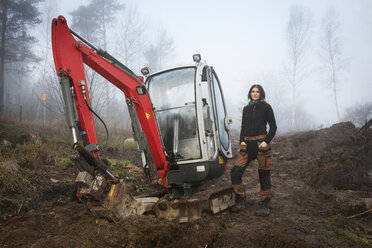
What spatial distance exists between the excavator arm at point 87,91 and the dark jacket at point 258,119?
4.75 feet

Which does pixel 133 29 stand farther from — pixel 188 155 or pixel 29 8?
pixel 188 155

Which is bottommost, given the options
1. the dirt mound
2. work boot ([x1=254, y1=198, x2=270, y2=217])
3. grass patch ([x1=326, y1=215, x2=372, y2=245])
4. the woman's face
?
grass patch ([x1=326, y1=215, x2=372, y2=245])

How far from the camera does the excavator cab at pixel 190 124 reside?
13.7 ft

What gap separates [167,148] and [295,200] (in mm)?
2560

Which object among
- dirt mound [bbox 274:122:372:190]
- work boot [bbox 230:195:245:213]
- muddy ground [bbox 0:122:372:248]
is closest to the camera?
muddy ground [bbox 0:122:372:248]

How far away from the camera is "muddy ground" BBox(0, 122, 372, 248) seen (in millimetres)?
2484

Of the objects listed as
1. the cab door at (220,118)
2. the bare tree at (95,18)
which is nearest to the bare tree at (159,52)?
the bare tree at (95,18)

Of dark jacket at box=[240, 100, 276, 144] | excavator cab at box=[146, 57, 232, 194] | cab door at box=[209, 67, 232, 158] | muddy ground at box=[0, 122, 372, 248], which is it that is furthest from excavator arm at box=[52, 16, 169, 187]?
dark jacket at box=[240, 100, 276, 144]

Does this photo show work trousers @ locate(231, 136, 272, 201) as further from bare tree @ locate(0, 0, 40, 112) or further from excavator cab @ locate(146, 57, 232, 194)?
bare tree @ locate(0, 0, 40, 112)

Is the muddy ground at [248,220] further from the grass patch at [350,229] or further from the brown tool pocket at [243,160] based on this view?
the brown tool pocket at [243,160]

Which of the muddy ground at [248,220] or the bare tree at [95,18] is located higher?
the bare tree at [95,18]

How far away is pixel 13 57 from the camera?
54.4 feet

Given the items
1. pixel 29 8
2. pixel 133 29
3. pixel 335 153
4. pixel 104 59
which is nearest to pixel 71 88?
pixel 104 59

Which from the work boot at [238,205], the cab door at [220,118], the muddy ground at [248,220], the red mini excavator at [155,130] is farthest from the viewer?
the cab door at [220,118]
